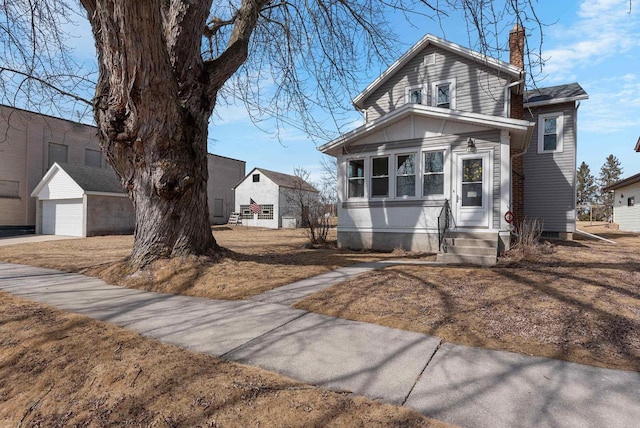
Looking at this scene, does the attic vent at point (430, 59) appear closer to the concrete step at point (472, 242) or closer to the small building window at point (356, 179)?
the small building window at point (356, 179)

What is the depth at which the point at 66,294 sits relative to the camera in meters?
5.46

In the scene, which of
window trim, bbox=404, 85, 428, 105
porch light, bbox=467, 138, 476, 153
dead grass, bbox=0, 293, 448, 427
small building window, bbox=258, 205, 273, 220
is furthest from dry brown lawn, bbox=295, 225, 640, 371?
small building window, bbox=258, 205, 273, 220

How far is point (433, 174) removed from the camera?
Result: 1017cm

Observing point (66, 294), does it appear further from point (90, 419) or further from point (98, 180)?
point (98, 180)

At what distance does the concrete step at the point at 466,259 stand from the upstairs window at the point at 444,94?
701 centimetres

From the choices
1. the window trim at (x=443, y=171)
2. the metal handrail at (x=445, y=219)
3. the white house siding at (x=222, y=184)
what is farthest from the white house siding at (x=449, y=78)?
the white house siding at (x=222, y=184)

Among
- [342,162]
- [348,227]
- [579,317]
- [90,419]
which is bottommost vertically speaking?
[90,419]

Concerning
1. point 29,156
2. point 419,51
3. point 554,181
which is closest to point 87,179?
point 29,156

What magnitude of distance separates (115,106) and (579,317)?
24.6ft

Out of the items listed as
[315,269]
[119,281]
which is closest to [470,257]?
[315,269]

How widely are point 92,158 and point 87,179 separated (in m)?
6.91

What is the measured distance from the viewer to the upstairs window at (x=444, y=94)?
12.8 metres

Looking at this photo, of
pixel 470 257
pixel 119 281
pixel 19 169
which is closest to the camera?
pixel 119 281

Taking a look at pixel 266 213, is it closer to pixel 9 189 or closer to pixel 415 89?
pixel 9 189
